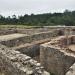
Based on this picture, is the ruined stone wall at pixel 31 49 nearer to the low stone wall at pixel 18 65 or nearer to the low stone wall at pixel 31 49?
the low stone wall at pixel 31 49

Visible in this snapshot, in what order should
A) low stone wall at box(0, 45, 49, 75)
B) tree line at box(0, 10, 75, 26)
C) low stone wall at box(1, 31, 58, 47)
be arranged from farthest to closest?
1. tree line at box(0, 10, 75, 26)
2. low stone wall at box(1, 31, 58, 47)
3. low stone wall at box(0, 45, 49, 75)

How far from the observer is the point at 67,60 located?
22.5 ft

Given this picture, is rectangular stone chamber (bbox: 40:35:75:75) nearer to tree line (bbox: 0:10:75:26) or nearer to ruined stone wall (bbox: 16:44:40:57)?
ruined stone wall (bbox: 16:44:40:57)

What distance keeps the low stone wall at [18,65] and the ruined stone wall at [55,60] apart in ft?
5.85

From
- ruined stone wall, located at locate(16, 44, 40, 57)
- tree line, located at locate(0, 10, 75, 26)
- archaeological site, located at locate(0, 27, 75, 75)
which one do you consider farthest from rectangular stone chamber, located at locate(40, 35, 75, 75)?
tree line, located at locate(0, 10, 75, 26)

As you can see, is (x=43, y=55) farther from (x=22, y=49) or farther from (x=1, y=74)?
(x=1, y=74)

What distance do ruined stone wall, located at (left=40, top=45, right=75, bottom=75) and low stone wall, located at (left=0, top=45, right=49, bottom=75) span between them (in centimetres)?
178

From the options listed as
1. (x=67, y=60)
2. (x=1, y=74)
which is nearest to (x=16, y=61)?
(x=1, y=74)

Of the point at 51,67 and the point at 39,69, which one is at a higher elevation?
the point at 39,69

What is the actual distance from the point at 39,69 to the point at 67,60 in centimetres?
221

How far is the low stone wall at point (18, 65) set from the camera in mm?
4889

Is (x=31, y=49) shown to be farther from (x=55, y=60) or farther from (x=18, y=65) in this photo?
(x=18, y=65)

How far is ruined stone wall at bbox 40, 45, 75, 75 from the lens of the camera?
22.5ft

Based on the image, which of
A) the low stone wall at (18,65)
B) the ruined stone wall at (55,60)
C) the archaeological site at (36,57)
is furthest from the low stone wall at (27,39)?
the low stone wall at (18,65)
